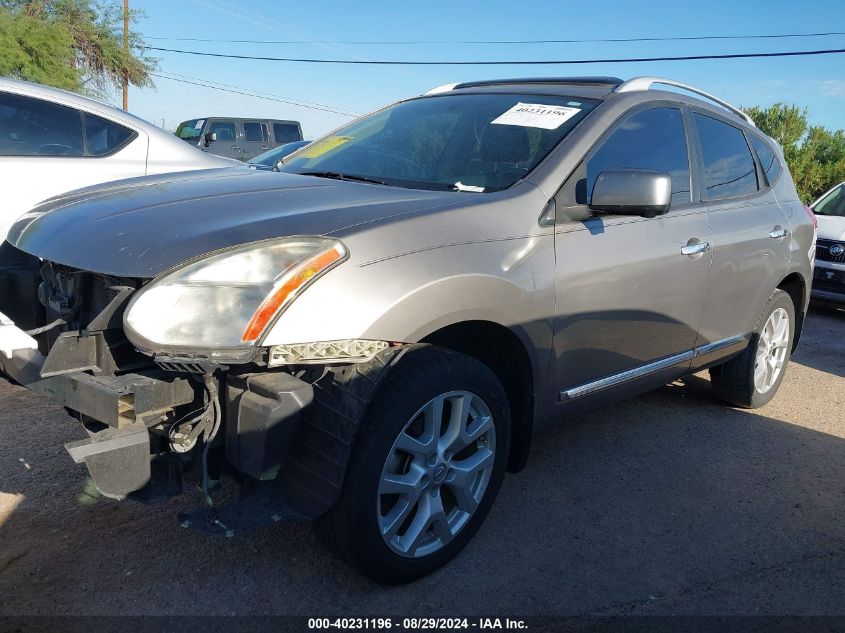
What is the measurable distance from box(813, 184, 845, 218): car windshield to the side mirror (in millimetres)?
7935

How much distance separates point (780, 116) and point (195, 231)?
24.7m

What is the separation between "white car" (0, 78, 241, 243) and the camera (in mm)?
4656

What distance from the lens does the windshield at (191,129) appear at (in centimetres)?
1816

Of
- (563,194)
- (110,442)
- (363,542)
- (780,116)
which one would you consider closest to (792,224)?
(563,194)

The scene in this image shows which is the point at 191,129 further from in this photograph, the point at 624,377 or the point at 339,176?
the point at 624,377

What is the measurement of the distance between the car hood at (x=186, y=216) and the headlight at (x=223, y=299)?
67 millimetres

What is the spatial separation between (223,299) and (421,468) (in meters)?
0.92

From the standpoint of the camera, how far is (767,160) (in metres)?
4.50

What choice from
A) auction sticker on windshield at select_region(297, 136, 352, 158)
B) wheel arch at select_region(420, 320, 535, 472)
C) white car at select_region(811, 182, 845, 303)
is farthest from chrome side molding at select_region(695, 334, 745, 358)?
white car at select_region(811, 182, 845, 303)

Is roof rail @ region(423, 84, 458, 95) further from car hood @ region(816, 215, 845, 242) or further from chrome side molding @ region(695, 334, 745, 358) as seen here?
car hood @ region(816, 215, 845, 242)

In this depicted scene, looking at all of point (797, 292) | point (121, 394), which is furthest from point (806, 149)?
point (121, 394)

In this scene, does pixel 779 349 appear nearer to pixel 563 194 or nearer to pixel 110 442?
pixel 563 194

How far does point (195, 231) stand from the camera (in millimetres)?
2254

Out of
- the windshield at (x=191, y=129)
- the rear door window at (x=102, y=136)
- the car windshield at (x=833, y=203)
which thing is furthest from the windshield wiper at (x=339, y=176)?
the windshield at (x=191, y=129)
